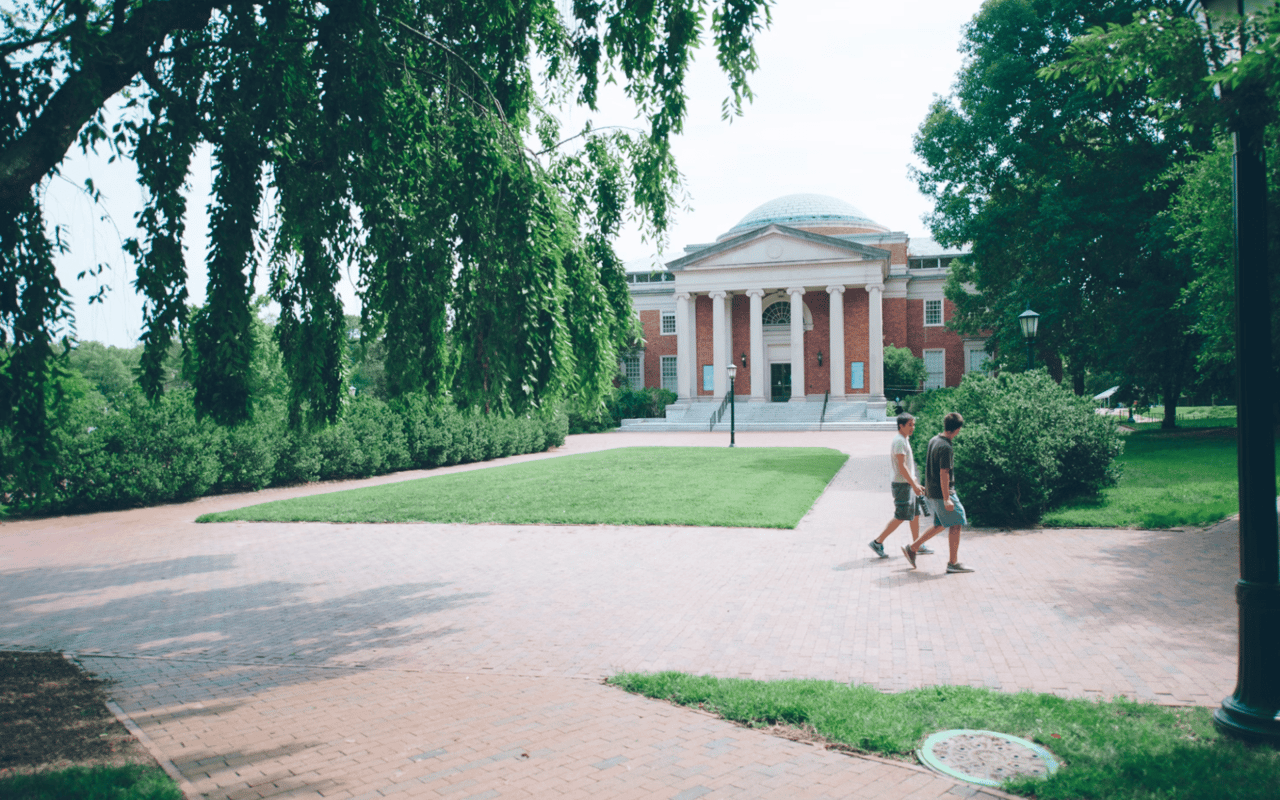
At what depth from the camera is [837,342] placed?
47.2 metres

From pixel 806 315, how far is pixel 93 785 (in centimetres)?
4843

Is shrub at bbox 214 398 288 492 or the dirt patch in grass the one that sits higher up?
shrub at bbox 214 398 288 492

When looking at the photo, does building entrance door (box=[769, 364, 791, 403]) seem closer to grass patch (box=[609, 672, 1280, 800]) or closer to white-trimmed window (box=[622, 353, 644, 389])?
white-trimmed window (box=[622, 353, 644, 389])

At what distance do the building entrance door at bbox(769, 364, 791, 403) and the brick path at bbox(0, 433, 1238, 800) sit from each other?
40.9 metres

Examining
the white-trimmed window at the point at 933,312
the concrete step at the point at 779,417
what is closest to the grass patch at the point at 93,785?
the concrete step at the point at 779,417

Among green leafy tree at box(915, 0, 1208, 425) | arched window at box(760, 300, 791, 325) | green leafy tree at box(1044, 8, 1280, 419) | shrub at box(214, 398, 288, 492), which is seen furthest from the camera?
arched window at box(760, 300, 791, 325)

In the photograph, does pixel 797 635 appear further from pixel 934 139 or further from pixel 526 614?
pixel 934 139

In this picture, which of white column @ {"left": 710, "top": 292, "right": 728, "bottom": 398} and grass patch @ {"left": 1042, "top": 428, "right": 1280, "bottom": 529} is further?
white column @ {"left": 710, "top": 292, "right": 728, "bottom": 398}

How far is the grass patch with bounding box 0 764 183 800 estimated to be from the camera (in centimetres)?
372


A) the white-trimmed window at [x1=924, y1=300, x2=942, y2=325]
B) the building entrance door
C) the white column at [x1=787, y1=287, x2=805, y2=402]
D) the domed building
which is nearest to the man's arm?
the domed building

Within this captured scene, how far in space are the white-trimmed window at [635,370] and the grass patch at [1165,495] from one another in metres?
38.3

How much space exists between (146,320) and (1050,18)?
89.1ft

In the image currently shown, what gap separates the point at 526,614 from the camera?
7375 mm

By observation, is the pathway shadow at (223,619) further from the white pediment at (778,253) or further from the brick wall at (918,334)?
the brick wall at (918,334)
